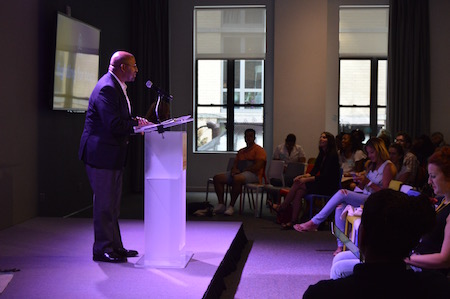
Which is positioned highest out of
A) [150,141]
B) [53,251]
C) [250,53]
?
[250,53]

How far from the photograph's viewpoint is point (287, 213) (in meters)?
7.98

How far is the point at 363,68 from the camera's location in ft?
39.2

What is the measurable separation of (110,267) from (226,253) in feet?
3.42

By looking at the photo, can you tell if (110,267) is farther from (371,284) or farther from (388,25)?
(388,25)

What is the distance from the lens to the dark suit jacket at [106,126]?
15.1 ft

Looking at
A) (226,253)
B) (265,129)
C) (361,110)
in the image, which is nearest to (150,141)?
(226,253)

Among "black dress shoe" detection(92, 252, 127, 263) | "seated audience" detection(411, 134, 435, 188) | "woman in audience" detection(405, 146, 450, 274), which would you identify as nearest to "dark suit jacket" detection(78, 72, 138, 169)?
"black dress shoe" detection(92, 252, 127, 263)

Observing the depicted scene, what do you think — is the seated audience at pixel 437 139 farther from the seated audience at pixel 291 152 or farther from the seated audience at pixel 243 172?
the seated audience at pixel 243 172

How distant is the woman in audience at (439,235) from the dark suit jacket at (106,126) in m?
2.13

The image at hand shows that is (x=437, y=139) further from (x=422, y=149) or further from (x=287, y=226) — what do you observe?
(x=287, y=226)

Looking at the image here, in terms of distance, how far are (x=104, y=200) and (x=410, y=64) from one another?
7946 millimetres

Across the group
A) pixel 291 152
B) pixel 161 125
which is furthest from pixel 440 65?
pixel 161 125

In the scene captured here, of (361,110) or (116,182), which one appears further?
(361,110)

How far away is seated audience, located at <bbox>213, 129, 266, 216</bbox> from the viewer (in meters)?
9.02
